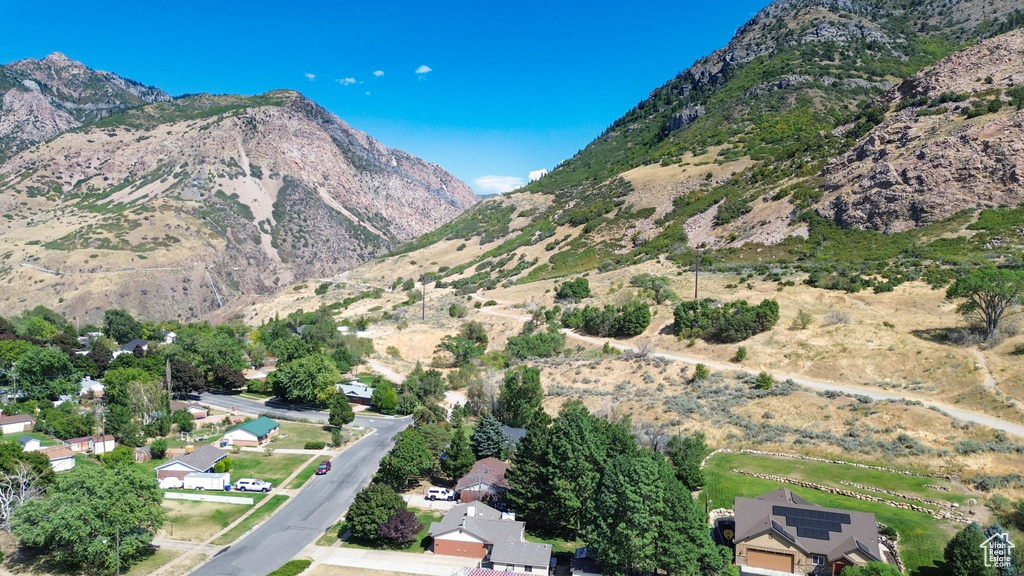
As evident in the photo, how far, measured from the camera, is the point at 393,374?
7069 cm

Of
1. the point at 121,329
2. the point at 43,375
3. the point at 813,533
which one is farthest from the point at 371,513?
the point at 121,329

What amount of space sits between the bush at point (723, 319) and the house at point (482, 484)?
91.4ft

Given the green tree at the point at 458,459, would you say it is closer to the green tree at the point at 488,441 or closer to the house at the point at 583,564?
the green tree at the point at 488,441

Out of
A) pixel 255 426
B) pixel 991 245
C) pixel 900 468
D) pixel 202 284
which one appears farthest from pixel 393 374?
pixel 202 284

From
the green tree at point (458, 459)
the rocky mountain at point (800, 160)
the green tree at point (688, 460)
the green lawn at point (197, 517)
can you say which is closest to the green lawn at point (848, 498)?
the green tree at point (688, 460)

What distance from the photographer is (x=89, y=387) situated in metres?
63.2

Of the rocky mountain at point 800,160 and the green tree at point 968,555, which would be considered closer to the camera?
the green tree at point 968,555

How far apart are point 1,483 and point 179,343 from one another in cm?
4609

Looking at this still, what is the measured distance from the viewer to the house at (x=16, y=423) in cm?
5028

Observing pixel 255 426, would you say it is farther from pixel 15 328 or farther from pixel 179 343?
pixel 15 328

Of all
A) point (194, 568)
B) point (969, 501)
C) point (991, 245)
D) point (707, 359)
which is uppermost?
point (991, 245)

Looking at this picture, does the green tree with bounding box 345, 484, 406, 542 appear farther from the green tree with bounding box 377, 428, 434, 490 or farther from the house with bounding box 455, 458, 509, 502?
the house with bounding box 455, 458, 509, 502

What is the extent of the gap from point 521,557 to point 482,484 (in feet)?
27.9

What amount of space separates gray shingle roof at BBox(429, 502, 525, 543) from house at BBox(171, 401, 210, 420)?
33990 mm
